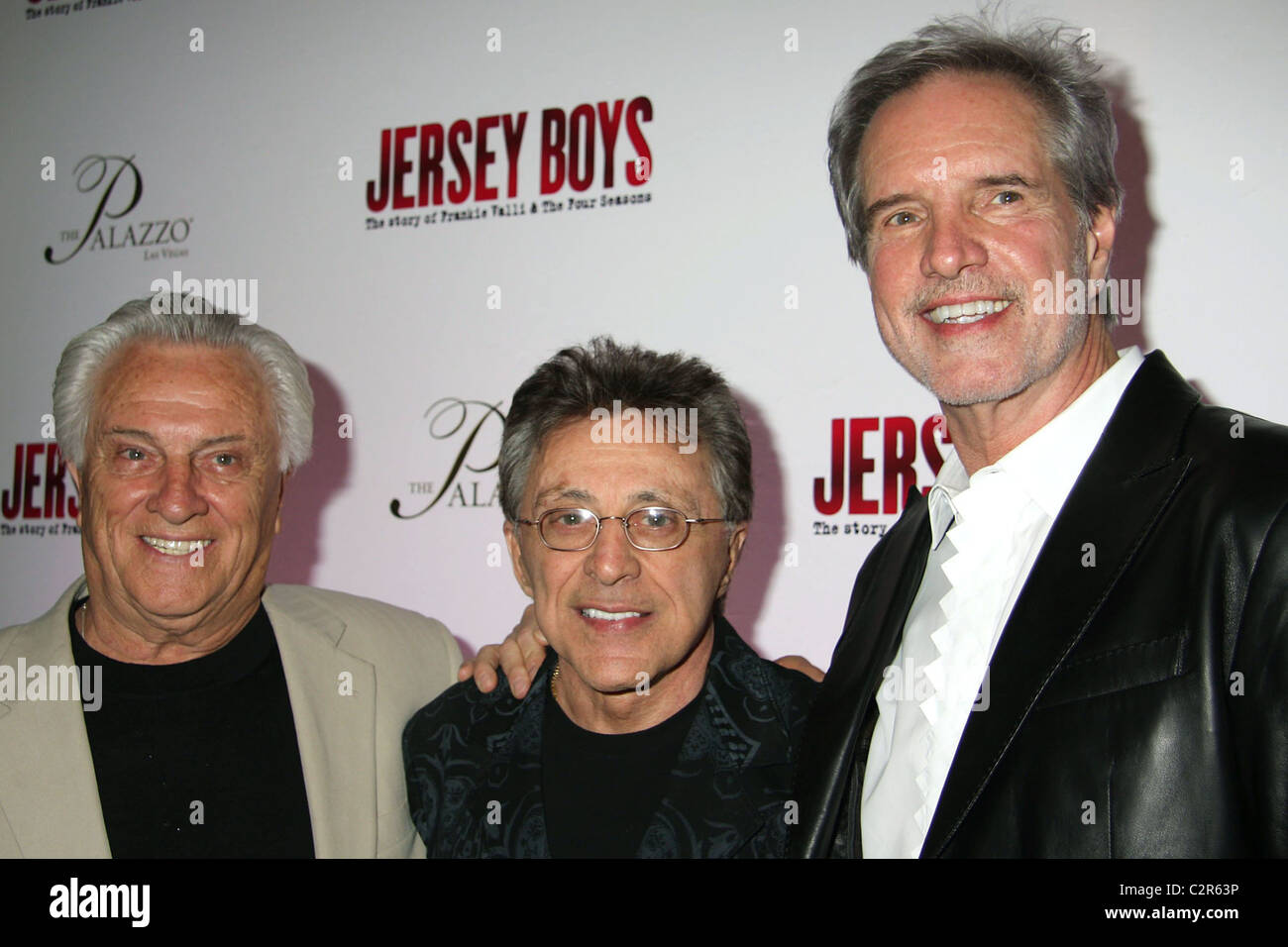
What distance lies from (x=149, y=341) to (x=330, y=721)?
0.79m

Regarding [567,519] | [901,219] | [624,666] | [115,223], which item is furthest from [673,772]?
[115,223]

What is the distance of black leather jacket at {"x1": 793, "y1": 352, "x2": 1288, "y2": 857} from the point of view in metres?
1.22

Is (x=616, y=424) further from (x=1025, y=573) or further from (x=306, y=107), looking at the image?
(x=306, y=107)

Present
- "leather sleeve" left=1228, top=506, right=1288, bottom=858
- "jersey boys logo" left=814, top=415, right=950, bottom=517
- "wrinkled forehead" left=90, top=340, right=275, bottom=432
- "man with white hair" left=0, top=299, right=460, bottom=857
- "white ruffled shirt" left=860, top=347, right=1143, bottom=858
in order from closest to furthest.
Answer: "leather sleeve" left=1228, top=506, right=1288, bottom=858 → "white ruffled shirt" left=860, top=347, right=1143, bottom=858 → "man with white hair" left=0, top=299, right=460, bottom=857 → "wrinkled forehead" left=90, top=340, right=275, bottom=432 → "jersey boys logo" left=814, top=415, right=950, bottom=517

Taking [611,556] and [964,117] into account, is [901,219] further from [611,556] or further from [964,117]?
[611,556]

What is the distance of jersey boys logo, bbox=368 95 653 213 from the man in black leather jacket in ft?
5.33

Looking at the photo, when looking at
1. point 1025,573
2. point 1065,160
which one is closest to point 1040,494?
point 1025,573

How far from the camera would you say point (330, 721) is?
1931 millimetres

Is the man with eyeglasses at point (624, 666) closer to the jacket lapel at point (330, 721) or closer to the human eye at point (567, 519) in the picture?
the human eye at point (567, 519)

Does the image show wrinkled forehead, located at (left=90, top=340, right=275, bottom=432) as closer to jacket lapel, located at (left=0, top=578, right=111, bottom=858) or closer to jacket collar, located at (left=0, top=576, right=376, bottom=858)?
jacket collar, located at (left=0, top=576, right=376, bottom=858)

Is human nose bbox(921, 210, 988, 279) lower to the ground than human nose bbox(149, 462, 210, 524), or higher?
higher

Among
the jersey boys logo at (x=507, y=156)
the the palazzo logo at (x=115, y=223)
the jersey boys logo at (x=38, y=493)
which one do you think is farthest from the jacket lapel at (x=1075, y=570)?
the jersey boys logo at (x=38, y=493)

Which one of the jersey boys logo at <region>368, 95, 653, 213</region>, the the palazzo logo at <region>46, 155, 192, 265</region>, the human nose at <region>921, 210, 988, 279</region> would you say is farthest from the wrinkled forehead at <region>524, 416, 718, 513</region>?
the the palazzo logo at <region>46, 155, 192, 265</region>
